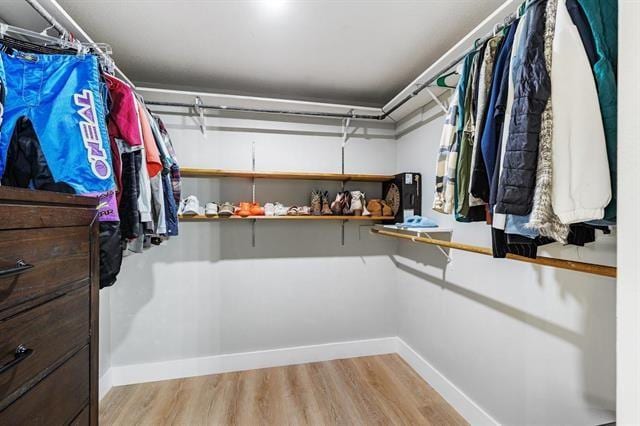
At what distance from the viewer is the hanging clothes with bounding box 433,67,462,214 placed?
118cm

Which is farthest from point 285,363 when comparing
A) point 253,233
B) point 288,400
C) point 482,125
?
point 482,125

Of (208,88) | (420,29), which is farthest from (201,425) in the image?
(420,29)

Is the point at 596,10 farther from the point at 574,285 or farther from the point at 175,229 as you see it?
the point at 175,229

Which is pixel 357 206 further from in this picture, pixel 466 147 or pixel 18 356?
pixel 18 356

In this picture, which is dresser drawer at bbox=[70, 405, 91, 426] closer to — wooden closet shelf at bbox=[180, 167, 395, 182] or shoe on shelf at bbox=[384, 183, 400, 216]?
wooden closet shelf at bbox=[180, 167, 395, 182]

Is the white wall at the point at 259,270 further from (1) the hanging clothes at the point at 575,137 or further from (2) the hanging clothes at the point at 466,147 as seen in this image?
(1) the hanging clothes at the point at 575,137

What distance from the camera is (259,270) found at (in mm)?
2414

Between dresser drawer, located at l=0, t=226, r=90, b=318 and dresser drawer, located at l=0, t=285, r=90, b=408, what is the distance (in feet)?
0.14

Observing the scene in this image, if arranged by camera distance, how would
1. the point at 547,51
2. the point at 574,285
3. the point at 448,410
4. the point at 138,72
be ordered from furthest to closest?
the point at 138,72, the point at 448,410, the point at 574,285, the point at 547,51

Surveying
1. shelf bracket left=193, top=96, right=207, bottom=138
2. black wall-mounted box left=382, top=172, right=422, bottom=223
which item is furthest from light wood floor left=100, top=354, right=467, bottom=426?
shelf bracket left=193, top=96, right=207, bottom=138

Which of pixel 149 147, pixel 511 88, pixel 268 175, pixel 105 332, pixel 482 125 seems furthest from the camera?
pixel 268 175

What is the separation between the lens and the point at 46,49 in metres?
1.14

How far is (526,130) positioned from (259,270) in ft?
6.82

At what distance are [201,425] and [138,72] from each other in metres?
2.40
